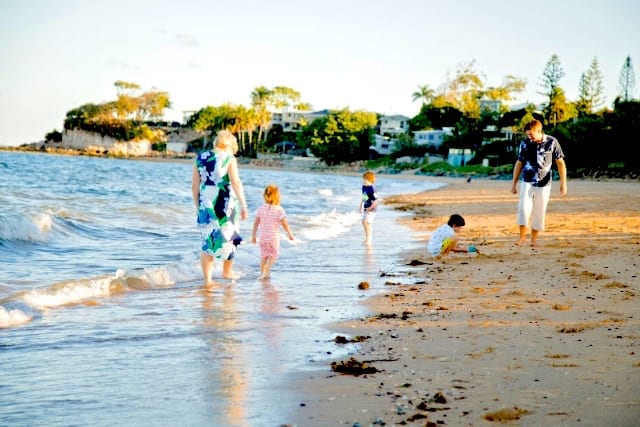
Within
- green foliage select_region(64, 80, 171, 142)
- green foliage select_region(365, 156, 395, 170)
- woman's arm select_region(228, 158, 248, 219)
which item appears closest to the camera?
woman's arm select_region(228, 158, 248, 219)

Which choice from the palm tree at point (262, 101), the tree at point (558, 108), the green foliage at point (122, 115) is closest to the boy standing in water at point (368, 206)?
the tree at point (558, 108)

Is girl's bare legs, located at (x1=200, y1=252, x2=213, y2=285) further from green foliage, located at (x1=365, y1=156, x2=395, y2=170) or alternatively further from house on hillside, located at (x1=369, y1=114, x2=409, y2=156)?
house on hillside, located at (x1=369, y1=114, x2=409, y2=156)

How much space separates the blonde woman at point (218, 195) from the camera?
675 cm

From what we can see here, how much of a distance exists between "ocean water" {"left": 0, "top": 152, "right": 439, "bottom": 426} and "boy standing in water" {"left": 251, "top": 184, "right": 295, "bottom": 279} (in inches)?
10.4

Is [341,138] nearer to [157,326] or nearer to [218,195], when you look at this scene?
[218,195]

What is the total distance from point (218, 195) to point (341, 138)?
79.8m

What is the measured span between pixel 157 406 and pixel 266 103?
11897 centimetres

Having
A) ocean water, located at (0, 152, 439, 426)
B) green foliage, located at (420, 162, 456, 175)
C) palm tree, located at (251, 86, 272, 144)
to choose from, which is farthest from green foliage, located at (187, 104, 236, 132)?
ocean water, located at (0, 152, 439, 426)

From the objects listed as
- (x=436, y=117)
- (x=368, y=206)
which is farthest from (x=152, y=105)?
(x=368, y=206)

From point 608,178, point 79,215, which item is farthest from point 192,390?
point 608,178

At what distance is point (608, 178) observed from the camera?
4069 centimetres

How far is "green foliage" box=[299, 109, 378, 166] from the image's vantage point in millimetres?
85875

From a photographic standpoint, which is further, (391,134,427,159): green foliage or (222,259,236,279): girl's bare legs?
(391,134,427,159): green foliage

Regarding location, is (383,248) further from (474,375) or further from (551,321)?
(474,375)
